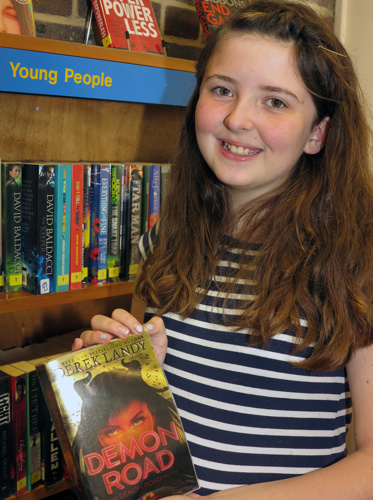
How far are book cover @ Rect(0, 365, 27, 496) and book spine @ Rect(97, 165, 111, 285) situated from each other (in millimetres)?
304

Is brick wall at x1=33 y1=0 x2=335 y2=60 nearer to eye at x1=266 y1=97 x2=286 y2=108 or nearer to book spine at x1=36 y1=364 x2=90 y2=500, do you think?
eye at x1=266 y1=97 x2=286 y2=108

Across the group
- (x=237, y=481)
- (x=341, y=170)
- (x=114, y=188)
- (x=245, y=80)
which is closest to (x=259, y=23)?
(x=245, y=80)

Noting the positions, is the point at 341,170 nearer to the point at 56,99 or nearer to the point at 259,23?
the point at 259,23

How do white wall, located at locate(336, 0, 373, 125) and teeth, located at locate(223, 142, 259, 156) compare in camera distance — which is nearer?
teeth, located at locate(223, 142, 259, 156)

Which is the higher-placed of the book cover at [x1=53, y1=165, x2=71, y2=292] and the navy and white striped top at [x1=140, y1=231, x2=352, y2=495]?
the book cover at [x1=53, y1=165, x2=71, y2=292]

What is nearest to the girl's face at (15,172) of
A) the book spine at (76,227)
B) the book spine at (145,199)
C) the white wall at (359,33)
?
the book spine at (76,227)

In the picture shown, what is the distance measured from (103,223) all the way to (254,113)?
571 mm

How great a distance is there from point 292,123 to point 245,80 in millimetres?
115

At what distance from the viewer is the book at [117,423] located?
32.1 inches

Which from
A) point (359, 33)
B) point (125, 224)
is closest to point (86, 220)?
point (125, 224)

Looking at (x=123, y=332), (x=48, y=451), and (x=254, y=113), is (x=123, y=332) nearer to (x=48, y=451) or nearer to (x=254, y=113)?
(x=254, y=113)

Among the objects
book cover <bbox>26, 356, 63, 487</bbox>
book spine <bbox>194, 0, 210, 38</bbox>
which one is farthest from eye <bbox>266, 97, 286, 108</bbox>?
book cover <bbox>26, 356, 63, 487</bbox>

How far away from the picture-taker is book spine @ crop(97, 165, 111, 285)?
143 centimetres

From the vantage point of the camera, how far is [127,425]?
86cm
